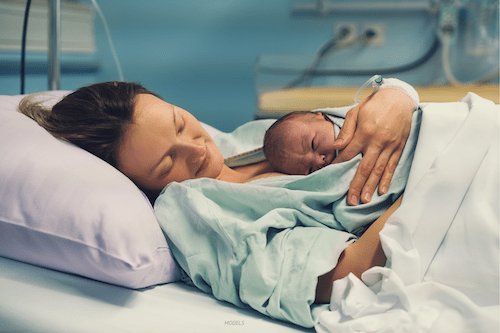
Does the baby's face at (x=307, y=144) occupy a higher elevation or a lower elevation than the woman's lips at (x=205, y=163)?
higher

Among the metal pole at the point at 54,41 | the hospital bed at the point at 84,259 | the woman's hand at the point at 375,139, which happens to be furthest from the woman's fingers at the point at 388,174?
the metal pole at the point at 54,41

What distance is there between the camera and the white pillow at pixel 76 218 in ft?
1.90

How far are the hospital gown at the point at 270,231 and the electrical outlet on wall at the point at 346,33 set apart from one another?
170 centimetres

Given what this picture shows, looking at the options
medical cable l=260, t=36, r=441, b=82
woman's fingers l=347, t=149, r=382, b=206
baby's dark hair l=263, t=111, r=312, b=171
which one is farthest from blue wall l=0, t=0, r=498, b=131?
woman's fingers l=347, t=149, r=382, b=206

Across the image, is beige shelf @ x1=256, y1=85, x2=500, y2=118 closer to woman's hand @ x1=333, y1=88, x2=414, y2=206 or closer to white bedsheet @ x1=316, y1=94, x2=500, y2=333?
woman's hand @ x1=333, y1=88, x2=414, y2=206

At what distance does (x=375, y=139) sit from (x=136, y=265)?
0.47m

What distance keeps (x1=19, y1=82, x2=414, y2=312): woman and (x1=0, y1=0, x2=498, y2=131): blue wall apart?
1578mm

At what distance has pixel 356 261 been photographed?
23.8 inches

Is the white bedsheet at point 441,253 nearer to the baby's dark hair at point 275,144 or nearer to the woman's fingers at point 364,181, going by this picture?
the woman's fingers at point 364,181

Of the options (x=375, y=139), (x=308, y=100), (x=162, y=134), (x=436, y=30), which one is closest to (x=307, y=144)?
(x=375, y=139)

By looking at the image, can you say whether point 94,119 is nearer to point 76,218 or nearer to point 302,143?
point 76,218

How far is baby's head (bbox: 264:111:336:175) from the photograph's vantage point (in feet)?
2.73

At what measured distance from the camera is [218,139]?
3.80ft

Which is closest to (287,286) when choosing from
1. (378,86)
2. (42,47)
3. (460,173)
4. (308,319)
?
(308,319)
